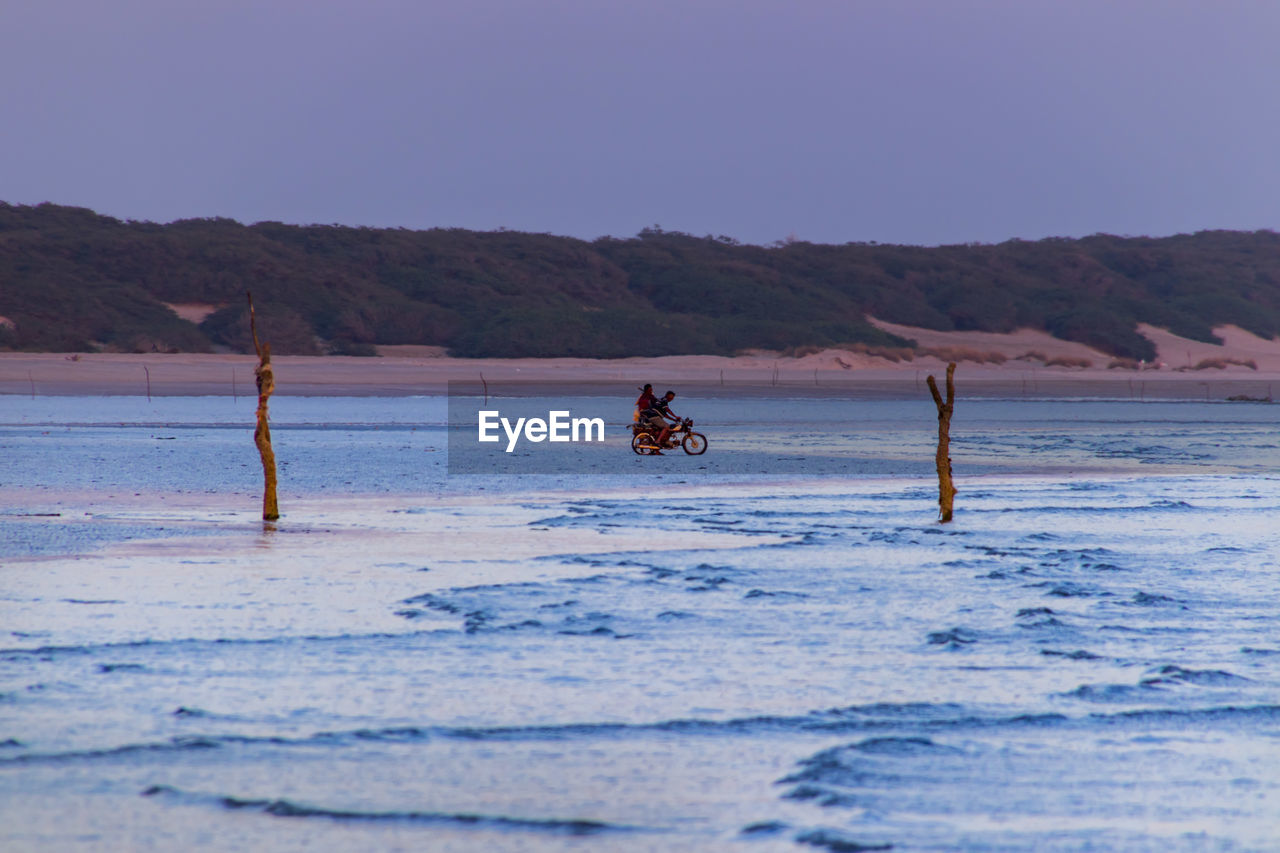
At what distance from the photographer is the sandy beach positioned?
4438 centimetres

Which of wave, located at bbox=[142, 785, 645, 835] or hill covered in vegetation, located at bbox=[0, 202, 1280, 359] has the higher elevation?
hill covered in vegetation, located at bbox=[0, 202, 1280, 359]

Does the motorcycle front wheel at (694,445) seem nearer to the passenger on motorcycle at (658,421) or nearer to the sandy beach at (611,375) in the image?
the passenger on motorcycle at (658,421)

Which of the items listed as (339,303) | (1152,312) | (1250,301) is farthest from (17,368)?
(1250,301)

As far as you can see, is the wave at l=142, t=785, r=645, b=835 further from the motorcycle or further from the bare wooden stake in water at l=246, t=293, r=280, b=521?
the motorcycle

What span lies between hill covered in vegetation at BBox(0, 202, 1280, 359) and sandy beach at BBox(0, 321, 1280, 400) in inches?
204

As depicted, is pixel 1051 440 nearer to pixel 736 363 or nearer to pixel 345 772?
pixel 345 772

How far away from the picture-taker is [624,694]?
6.85m

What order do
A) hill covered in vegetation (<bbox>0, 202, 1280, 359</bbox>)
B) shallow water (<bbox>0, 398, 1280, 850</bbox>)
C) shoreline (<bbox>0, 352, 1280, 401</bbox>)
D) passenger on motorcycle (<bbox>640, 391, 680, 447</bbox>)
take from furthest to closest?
1. hill covered in vegetation (<bbox>0, 202, 1280, 359</bbox>)
2. shoreline (<bbox>0, 352, 1280, 401</bbox>)
3. passenger on motorcycle (<bbox>640, 391, 680, 447</bbox>)
4. shallow water (<bbox>0, 398, 1280, 850</bbox>)

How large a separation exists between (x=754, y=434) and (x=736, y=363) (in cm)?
3006

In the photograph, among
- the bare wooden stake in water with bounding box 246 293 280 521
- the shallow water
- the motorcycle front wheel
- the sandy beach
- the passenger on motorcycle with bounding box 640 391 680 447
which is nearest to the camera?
the shallow water

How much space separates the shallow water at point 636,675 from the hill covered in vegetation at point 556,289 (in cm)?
4921

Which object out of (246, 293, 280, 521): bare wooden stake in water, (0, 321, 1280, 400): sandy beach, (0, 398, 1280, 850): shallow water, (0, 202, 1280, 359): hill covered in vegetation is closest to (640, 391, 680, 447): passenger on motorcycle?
(0, 398, 1280, 850): shallow water

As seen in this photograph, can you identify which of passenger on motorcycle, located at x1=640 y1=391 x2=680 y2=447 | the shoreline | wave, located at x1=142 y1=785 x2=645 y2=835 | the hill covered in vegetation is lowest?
wave, located at x1=142 y1=785 x2=645 y2=835

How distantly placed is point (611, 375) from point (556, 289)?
101 feet
